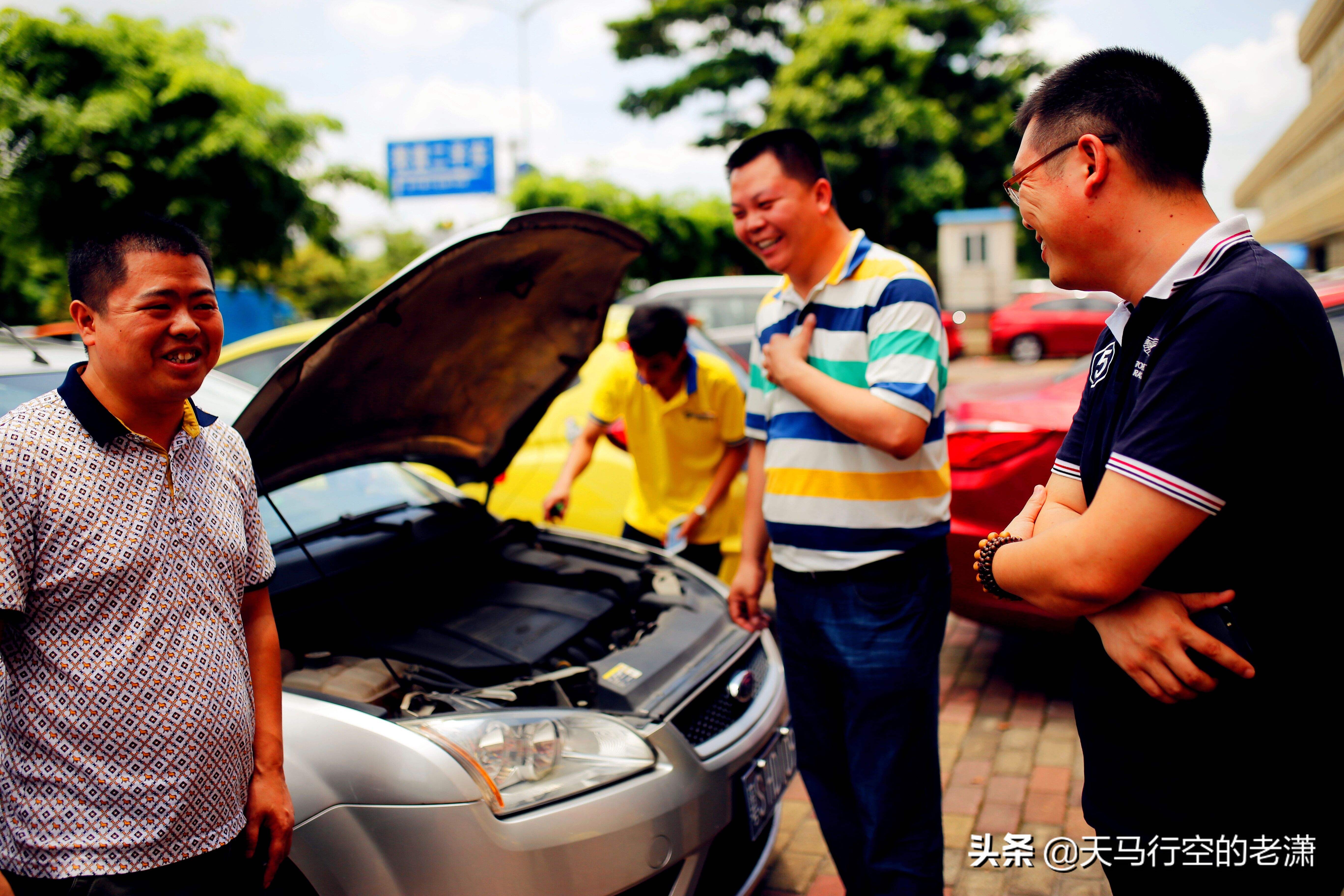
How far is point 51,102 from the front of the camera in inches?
339

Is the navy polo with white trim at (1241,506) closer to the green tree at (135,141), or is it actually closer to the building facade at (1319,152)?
the green tree at (135,141)

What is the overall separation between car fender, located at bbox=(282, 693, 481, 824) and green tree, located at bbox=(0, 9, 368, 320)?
8509 millimetres

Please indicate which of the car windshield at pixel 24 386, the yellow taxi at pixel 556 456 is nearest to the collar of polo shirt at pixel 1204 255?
the car windshield at pixel 24 386

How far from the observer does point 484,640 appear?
2510 mm

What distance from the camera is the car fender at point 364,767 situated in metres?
1.83

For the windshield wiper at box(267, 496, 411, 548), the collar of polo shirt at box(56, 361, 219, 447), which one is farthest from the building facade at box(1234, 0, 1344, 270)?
the collar of polo shirt at box(56, 361, 219, 447)

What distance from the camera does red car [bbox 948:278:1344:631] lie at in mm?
3289

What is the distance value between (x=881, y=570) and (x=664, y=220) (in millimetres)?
16346

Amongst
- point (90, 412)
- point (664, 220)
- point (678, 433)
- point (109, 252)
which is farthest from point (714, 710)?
point (664, 220)

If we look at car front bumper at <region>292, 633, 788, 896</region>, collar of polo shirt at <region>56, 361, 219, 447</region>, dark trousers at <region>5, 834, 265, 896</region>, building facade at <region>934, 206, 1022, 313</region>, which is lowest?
car front bumper at <region>292, 633, 788, 896</region>

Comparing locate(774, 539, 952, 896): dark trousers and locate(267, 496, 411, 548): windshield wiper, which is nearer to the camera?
locate(774, 539, 952, 896): dark trousers

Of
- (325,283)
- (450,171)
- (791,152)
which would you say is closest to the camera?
(791,152)

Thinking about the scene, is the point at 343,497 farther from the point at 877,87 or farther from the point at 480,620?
the point at 877,87

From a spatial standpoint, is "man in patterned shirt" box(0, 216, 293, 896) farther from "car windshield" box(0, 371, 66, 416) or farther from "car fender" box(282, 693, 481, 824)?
"car windshield" box(0, 371, 66, 416)
